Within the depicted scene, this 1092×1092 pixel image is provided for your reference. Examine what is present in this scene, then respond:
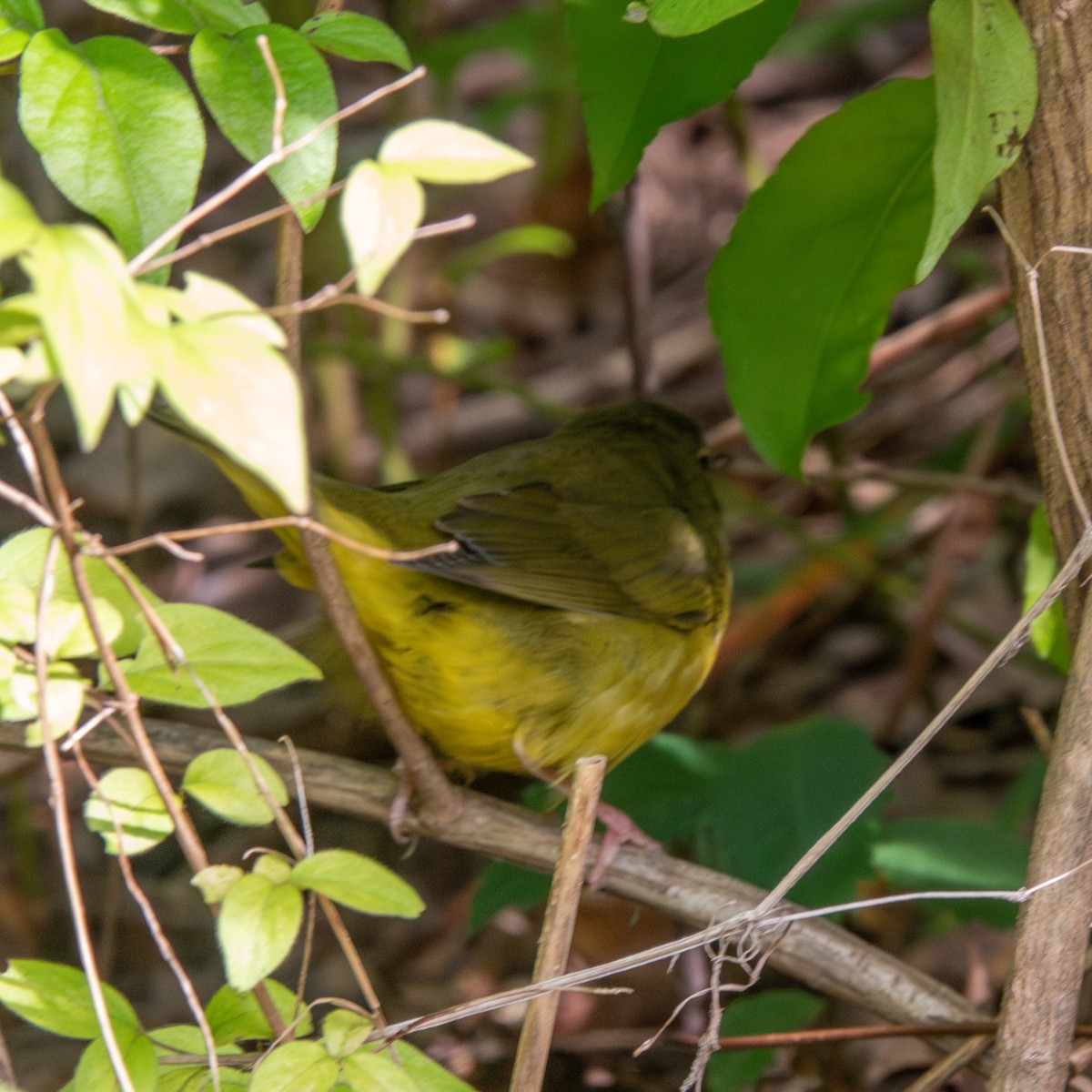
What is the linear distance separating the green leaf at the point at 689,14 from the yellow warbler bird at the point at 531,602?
94 cm

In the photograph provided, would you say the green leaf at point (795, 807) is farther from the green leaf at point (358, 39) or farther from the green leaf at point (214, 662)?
the green leaf at point (358, 39)

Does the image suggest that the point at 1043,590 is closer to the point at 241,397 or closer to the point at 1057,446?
the point at 1057,446

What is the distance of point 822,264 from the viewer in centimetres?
210

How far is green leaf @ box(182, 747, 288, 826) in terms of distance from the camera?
145 cm

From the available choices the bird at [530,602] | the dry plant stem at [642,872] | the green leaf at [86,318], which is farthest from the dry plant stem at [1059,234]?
the green leaf at [86,318]

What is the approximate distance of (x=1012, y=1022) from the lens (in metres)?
1.65

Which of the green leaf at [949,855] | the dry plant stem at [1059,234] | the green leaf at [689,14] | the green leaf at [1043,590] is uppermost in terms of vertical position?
the green leaf at [689,14]

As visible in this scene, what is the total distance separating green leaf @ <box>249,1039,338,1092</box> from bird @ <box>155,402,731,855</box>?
2.94 feet

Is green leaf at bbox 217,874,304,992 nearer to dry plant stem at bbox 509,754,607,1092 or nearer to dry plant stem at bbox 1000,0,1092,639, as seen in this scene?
dry plant stem at bbox 509,754,607,1092

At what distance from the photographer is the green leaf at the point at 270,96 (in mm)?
1372

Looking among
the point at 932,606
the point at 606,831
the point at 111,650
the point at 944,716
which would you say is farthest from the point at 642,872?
the point at 932,606

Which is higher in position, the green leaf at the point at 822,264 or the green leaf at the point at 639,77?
the green leaf at the point at 639,77

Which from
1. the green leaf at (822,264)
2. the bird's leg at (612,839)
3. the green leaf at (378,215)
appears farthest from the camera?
the bird's leg at (612,839)

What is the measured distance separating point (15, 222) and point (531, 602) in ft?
5.85
